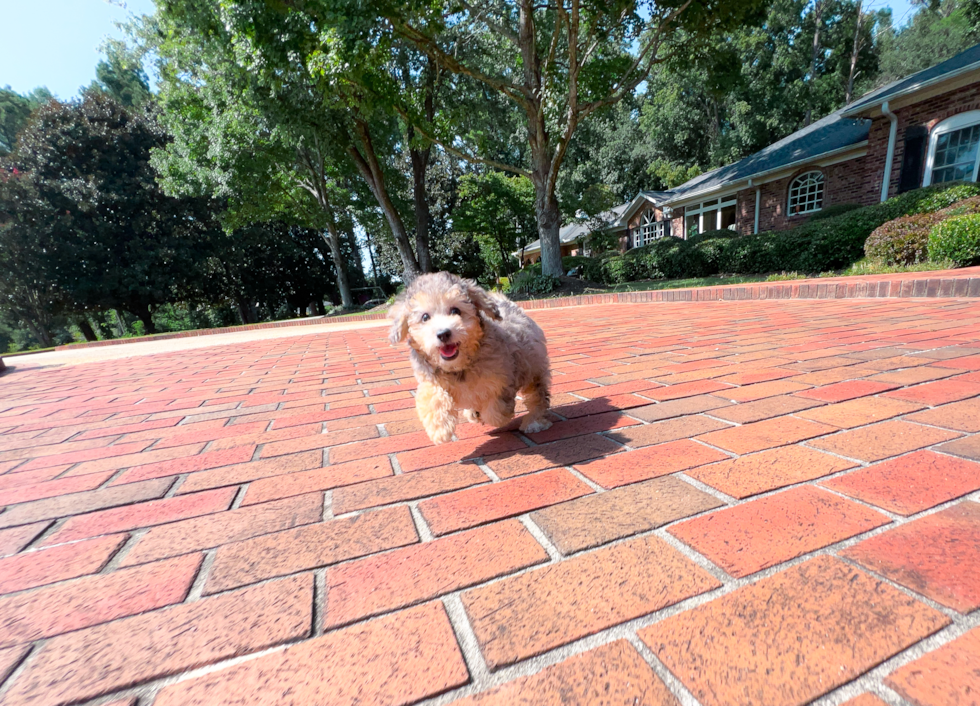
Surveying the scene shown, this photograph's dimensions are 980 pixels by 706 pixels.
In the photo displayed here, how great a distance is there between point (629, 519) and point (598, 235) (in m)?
32.4

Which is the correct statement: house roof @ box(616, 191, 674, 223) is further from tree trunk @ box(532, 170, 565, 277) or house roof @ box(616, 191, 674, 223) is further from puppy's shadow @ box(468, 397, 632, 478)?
puppy's shadow @ box(468, 397, 632, 478)

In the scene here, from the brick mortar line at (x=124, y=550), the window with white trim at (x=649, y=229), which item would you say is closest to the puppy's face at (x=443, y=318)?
the brick mortar line at (x=124, y=550)

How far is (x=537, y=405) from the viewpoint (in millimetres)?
2660

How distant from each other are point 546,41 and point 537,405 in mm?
17287

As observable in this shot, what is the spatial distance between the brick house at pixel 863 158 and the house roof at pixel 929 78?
30 millimetres

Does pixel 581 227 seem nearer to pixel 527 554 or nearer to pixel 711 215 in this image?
pixel 711 215

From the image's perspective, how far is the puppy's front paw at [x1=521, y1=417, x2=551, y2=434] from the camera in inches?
101

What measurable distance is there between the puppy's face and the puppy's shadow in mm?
531

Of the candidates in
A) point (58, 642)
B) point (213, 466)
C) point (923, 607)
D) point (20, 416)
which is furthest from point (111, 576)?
point (20, 416)

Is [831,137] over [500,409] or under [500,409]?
over

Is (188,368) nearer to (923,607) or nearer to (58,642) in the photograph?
(58,642)

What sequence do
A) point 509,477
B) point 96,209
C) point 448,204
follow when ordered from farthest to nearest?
point 448,204
point 96,209
point 509,477

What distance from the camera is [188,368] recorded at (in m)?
5.82

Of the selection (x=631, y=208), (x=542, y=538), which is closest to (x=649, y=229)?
(x=631, y=208)
